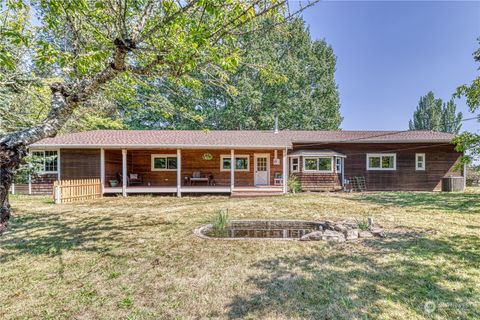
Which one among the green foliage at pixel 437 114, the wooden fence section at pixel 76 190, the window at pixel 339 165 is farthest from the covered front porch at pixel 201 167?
the green foliage at pixel 437 114

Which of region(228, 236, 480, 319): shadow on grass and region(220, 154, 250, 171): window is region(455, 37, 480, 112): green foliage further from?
region(220, 154, 250, 171): window

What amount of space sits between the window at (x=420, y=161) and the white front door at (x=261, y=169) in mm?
8984

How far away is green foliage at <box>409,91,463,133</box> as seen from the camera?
3909 centimetres

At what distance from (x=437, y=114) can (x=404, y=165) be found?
105 feet

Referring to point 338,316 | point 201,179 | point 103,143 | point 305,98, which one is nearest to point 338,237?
point 338,316

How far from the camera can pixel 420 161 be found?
15.5 m

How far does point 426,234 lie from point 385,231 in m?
0.81

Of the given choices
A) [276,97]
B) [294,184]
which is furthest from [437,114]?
[294,184]

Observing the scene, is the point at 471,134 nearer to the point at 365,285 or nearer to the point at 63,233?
the point at 365,285

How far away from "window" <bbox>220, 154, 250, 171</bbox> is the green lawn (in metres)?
9.18

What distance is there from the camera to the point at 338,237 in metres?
5.27

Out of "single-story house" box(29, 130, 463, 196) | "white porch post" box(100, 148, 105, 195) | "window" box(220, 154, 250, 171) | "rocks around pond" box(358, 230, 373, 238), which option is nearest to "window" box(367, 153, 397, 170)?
"single-story house" box(29, 130, 463, 196)

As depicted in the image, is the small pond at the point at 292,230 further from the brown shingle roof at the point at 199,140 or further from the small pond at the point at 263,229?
the brown shingle roof at the point at 199,140

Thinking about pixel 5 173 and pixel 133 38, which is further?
pixel 133 38
